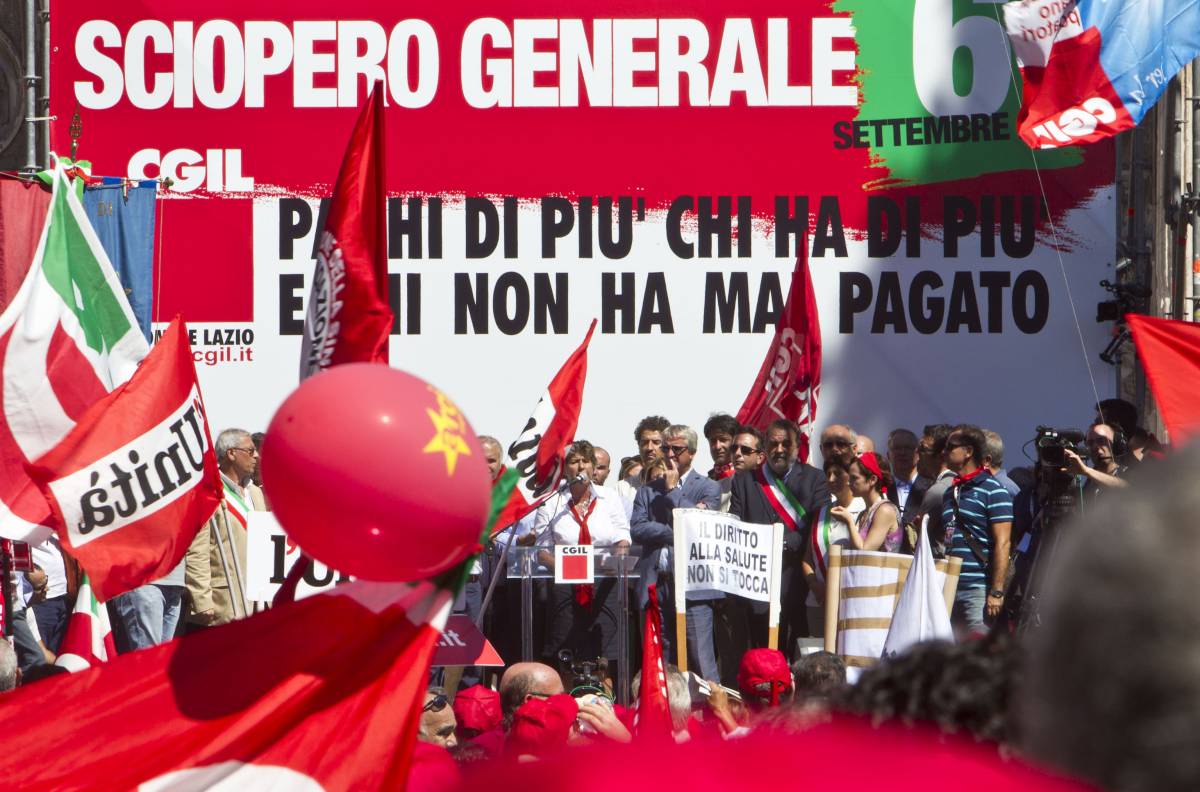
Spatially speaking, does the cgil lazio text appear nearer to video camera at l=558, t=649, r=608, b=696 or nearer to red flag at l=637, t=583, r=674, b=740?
video camera at l=558, t=649, r=608, b=696

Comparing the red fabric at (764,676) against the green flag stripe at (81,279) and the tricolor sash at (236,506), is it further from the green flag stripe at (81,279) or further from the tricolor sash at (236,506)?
the tricolor sash at (236,506)

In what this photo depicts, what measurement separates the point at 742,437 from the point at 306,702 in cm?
628

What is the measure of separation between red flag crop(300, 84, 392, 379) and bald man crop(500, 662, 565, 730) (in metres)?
1.05

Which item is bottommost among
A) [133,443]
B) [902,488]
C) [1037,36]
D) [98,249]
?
[902,488]

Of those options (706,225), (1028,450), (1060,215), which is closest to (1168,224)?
(1060,215)

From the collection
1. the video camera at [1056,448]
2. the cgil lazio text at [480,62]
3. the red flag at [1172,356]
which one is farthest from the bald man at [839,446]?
the cgil lazio text at [480,62]

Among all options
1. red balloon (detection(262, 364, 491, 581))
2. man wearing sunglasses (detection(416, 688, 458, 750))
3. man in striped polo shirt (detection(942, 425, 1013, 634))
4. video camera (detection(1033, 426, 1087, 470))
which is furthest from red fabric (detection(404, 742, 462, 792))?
man in striped polo shirt (detection(942, 425, 1013, 634))

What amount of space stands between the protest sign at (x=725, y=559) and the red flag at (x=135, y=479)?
10.6ft

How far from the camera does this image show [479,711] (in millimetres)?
5281

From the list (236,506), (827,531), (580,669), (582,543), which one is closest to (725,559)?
(827,531)

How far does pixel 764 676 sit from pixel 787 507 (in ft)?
Answer: 10.5

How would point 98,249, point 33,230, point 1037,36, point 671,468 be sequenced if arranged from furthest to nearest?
1. point 1037,36
2. point 671,468
3. point 33,230
4. point 98,249

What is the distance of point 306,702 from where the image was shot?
9.46 ft

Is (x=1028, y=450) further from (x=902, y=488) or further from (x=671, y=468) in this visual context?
(x=671, y=468)
